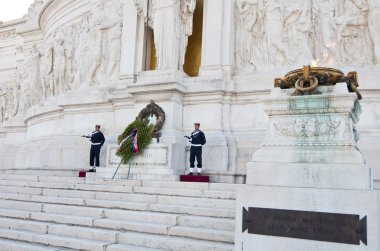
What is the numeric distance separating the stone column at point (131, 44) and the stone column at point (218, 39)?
108 inches

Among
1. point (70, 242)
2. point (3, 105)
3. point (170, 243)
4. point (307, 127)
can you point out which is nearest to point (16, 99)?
point (3, 105)

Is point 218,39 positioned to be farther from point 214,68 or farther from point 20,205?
point 20,205

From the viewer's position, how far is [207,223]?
707 centimetres

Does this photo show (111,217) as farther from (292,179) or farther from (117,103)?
(117,103)

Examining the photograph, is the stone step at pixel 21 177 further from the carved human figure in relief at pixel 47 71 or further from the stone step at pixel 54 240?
the carved human figure in relief at pixel 47 71

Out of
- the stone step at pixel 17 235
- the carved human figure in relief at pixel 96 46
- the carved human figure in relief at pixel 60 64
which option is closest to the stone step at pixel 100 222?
the stone step at pixel 17 235

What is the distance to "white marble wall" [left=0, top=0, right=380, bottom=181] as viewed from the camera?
13.0 m

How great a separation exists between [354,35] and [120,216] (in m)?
9.44

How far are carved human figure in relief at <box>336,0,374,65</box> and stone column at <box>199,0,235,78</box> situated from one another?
11.5ft

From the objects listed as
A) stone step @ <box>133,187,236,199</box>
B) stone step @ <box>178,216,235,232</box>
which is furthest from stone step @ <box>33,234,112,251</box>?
stone step @ <box>133,187,236,199</box>

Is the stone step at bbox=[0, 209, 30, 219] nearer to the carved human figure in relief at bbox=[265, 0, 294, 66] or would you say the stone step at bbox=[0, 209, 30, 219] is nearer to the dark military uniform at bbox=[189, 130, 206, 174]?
the dark military uniform at bbox=[189, 130, 206, 174]

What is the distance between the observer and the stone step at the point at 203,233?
21.3ft

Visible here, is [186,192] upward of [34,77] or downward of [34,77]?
downward

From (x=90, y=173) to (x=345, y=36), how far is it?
9.16 metres
